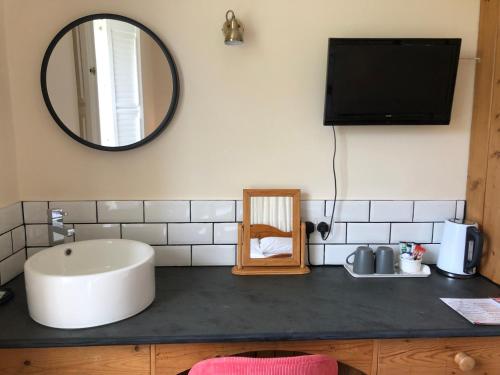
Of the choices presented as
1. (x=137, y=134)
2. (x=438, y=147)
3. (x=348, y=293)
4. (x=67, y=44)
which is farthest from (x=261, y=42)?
(x=348, y=293)

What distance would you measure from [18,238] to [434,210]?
5.43 ft

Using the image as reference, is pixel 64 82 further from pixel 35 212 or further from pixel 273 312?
pixel 273 312

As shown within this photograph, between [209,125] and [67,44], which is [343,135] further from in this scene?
[67,44]

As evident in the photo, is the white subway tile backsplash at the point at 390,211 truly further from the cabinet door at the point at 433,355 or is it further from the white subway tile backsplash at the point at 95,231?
the white subway tile backsplash at the point at 95,231

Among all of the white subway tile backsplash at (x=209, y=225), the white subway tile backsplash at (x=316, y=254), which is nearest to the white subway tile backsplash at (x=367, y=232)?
the white subway tile backsplash at (x=209, y=225)

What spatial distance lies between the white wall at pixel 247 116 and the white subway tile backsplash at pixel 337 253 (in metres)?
0.21

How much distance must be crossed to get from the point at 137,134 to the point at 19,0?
640 mm

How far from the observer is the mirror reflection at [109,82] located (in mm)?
1500

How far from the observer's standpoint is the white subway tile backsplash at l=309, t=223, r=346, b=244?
1.66m

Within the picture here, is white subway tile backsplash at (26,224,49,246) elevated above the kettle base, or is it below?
above


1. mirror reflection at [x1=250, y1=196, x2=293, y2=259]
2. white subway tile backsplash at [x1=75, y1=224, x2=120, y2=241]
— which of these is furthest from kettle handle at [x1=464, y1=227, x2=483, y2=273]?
white subway tile backsplash at [x1=75, y1=224, x2=120, y2=241]

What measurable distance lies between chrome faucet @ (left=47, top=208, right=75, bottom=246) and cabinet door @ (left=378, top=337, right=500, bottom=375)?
47.2 inches

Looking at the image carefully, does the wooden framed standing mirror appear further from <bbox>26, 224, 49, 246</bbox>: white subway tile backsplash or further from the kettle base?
<bbox>26, 224, 49, 246</bbox>: white subway tile backsplash

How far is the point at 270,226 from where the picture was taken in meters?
1.61
